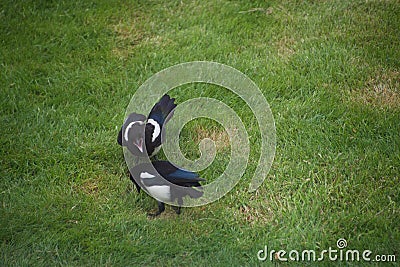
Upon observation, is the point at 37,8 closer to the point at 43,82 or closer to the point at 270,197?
the point at 43,82

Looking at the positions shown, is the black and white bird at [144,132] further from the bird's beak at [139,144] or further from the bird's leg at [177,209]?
the bird's leg at [177,209]

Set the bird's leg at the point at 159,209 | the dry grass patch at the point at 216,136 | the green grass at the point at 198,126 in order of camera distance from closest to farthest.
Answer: the green grass at the point at 198,126 → the bird's leg at the point at 159,209 → the dry grass patch at the point at 216,136

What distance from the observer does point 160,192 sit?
3.52 metres

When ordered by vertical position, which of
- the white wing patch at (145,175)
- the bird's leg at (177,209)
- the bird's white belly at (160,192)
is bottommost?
the bird's leg at (177,209)

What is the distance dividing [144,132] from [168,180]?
0.51m

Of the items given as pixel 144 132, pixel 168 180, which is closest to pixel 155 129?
pixel 144 132

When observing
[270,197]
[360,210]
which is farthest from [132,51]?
[360,210]

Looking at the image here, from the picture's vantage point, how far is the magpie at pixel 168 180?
350 centimetres

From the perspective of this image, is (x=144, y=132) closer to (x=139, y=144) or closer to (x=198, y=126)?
(x=139, y=144)

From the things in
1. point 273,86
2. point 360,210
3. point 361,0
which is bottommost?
point 360,210

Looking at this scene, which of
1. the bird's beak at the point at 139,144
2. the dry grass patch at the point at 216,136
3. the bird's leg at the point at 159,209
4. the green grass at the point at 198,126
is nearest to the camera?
the green grass at the point at 198,126

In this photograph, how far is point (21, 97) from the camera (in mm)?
4668

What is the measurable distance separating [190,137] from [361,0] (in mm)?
2358

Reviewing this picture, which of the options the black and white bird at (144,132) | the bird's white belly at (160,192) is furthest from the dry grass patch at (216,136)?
the bird's white belly at (160,192)
